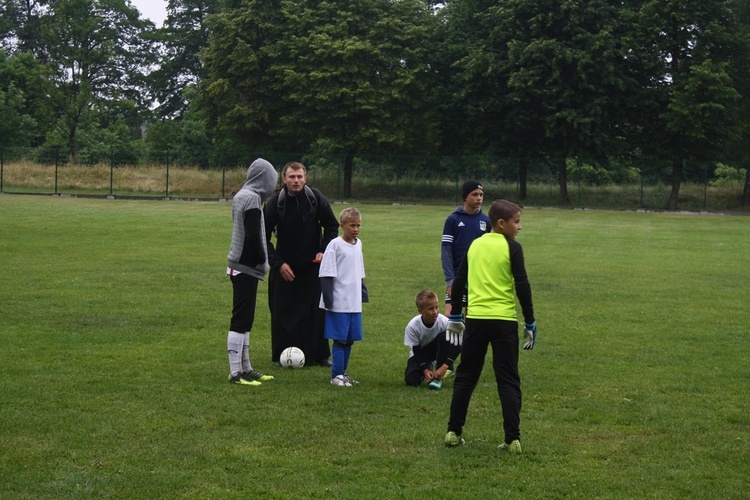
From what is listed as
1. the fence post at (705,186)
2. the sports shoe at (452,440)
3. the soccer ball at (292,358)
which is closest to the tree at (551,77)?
the fence post at (705,186)

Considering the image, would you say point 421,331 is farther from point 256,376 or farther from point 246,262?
point 246,262

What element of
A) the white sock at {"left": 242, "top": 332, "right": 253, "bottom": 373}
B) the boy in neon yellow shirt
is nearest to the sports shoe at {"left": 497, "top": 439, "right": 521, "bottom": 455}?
the boy in neon yellow shirt

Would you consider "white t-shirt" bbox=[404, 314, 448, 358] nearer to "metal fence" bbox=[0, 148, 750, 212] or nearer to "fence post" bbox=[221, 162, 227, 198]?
"metal fence" bbox=[0, 148, 750, 212]

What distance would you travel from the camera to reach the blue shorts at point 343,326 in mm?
8367

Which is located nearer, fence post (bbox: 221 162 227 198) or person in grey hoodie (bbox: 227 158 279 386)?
person in grey hoodie (bbox: 227 158 279 386)

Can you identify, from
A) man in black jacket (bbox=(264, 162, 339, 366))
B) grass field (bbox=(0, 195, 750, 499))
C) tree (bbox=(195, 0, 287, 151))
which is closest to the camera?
grass field (bbox=(0, 195, 750, 499))

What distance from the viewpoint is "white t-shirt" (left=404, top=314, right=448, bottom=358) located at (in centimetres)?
848

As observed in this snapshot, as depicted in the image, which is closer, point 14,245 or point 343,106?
point 14,245

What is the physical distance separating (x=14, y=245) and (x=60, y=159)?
31.9 meters

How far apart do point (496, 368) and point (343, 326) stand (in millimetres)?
2256

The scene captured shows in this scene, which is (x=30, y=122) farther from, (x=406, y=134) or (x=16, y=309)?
(x=16, y=309)

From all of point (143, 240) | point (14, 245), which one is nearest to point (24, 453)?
point (14, 245)

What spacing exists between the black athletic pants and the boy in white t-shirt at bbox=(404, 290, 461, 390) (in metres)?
1.85

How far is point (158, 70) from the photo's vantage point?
86125 mm
